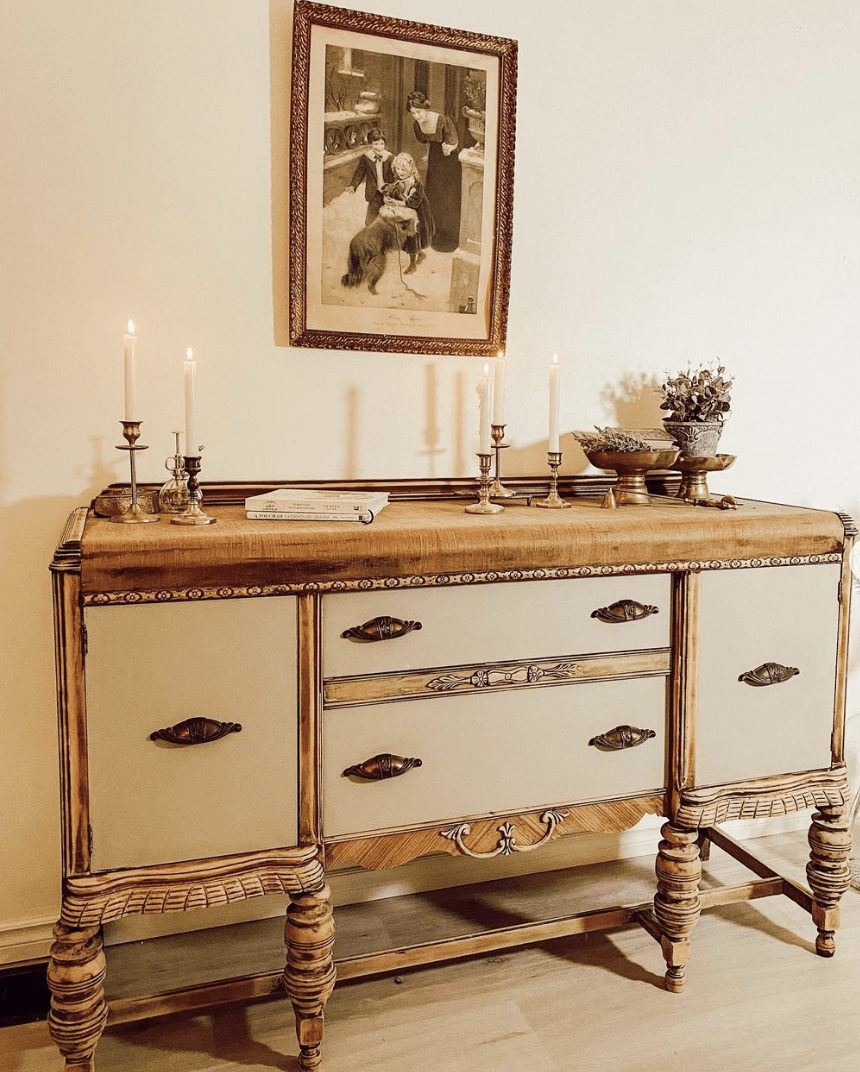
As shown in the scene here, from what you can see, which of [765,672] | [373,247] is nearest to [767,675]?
[765,672]

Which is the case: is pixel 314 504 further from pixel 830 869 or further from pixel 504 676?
→ pixel 830 869

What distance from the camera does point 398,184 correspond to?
2.06m

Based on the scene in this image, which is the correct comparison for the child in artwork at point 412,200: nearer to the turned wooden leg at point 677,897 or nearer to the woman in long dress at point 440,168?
the woman in long dress at point 440,168

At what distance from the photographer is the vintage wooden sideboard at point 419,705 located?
151 centimetres

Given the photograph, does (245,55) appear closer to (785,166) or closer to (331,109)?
(331,109)

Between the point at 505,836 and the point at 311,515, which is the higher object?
the point at 311,515

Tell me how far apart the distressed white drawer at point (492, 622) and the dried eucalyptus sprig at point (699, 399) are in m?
0.54

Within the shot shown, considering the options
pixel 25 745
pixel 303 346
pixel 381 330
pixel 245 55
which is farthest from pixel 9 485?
pixel 245 55

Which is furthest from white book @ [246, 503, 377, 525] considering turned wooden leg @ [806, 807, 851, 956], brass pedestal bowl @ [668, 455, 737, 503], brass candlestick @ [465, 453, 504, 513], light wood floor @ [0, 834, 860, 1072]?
turned wooden leg @ [806, 807, 851, 956]

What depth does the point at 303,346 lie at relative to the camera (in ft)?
6.71

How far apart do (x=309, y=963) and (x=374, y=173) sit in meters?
1.76

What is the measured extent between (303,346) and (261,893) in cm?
122

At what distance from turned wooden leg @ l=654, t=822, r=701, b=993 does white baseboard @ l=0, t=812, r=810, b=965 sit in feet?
1.71

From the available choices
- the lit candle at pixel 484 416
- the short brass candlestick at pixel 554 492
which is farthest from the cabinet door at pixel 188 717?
the short brass candlestick at pixel 554 492
